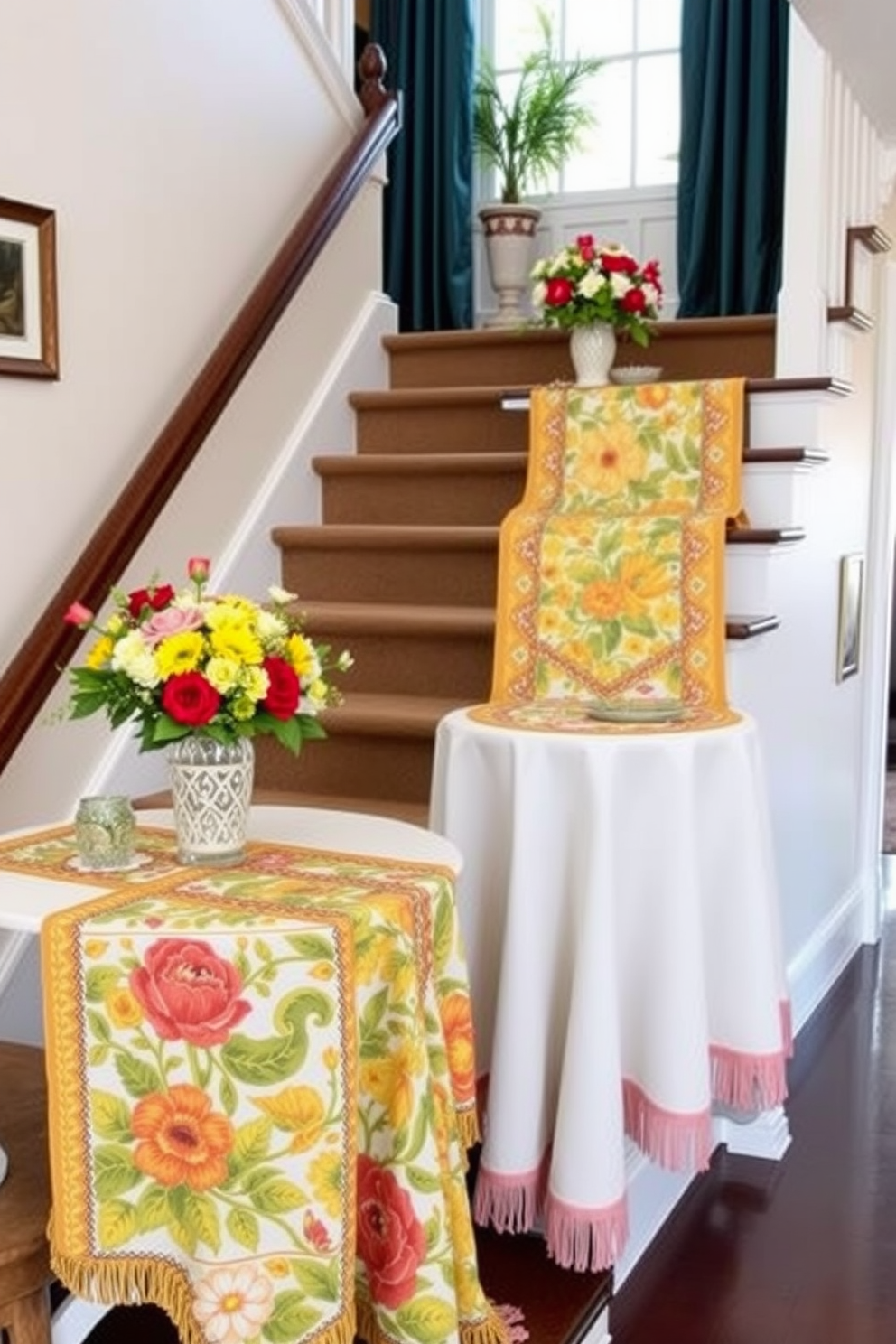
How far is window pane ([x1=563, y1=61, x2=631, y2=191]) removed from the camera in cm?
576

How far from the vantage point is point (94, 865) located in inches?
72.7

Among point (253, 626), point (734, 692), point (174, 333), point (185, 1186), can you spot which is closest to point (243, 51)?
point (174, 333)

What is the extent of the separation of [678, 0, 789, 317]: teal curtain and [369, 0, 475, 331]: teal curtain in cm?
94

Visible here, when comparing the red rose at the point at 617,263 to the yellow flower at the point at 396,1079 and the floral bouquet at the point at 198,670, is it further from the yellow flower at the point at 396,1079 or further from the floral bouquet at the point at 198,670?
the yellow flower at the point at 396,1079

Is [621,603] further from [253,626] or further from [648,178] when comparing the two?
[648,178]

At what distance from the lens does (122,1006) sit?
5.25ft

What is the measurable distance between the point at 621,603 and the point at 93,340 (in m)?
1.26

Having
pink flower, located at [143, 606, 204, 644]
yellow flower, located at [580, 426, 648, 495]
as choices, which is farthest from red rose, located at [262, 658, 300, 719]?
yellow flower, located at [580, 426, 648, 495]

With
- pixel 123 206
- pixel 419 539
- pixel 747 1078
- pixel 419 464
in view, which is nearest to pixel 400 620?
pixel 419 539

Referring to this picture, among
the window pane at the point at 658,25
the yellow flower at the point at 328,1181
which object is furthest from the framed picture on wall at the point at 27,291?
the window pane at the point at 658,25

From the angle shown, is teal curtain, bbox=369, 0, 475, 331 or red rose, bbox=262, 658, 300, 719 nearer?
red rose, bbox=262, 658, 300, 719

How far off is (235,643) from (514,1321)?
3.67 ft

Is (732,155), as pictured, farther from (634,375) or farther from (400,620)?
(400,620)

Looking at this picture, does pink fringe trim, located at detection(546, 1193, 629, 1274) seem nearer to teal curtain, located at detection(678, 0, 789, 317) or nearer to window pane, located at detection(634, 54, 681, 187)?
teal curtain, located at detection(678, 0, 789, 317)
